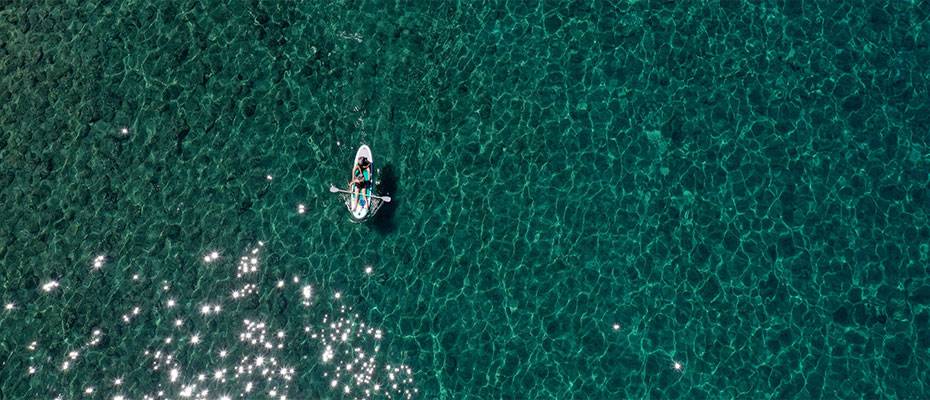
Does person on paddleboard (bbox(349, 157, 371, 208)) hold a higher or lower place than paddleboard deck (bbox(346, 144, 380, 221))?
higher

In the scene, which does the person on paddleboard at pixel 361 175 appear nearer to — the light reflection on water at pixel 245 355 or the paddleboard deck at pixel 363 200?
the paddleboard deck at pixel 363 200

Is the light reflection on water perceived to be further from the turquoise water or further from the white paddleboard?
the white paddleboard

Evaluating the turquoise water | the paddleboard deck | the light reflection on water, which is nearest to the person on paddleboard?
the paddleboard deck

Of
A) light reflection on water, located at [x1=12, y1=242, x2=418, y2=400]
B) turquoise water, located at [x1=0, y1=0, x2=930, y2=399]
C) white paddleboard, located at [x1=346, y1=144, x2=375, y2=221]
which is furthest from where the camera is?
white paddleboard, located at [x1=346, y1=144, x2=375, y2=221]

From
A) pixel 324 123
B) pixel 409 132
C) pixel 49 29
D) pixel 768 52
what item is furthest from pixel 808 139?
pixel 49 29

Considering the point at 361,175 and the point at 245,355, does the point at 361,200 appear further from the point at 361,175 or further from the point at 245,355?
the point at 245,355

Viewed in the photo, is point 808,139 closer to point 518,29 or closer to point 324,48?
point 518,29
